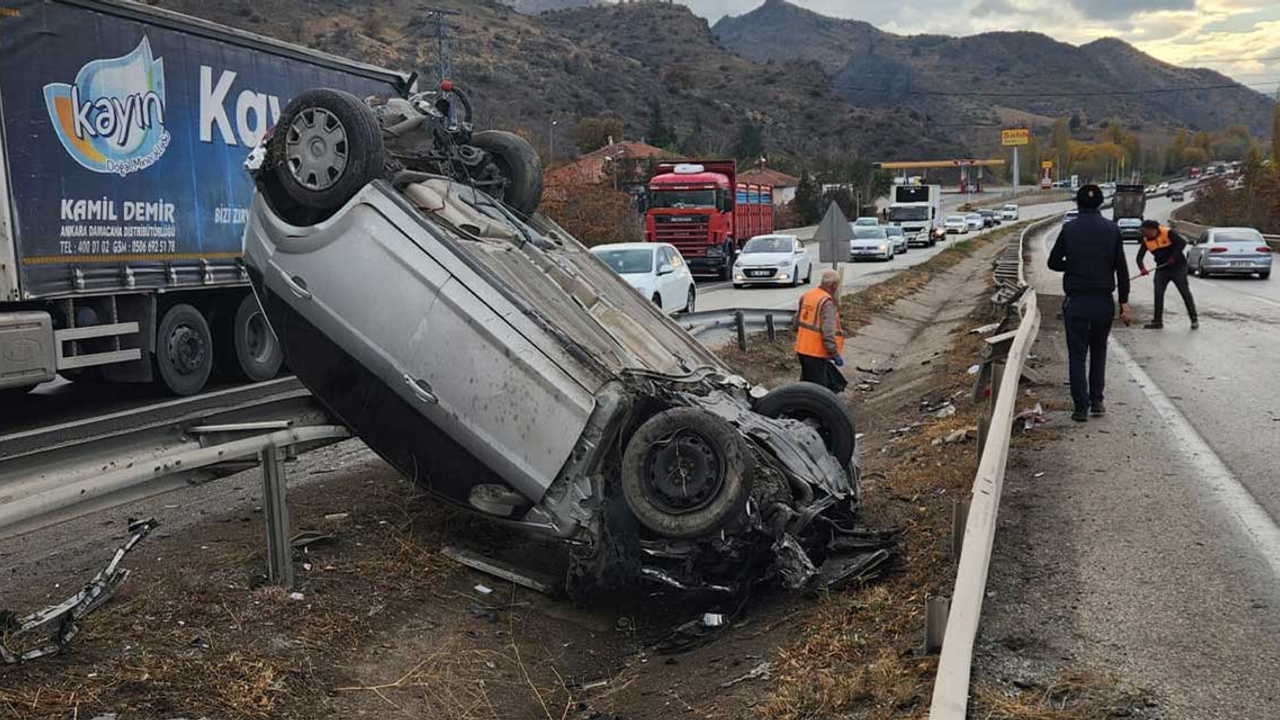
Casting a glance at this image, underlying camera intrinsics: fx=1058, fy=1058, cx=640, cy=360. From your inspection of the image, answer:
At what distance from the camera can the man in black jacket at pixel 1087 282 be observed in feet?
27.2

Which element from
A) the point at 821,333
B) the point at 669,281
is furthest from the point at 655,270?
the point at 821,333

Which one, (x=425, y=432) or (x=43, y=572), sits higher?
(x=425, y=432)

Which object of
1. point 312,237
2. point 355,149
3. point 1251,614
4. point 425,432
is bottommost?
point 1251,614

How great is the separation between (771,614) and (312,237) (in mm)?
3204

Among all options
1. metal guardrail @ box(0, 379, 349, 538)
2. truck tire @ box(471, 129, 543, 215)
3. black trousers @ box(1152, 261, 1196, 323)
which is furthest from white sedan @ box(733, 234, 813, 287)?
metal guardrail @ box(0, 379, 349, 538)

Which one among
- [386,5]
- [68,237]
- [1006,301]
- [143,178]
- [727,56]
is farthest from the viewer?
[727,56]

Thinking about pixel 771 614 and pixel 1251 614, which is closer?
pixel 1251 614

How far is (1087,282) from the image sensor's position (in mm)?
8305

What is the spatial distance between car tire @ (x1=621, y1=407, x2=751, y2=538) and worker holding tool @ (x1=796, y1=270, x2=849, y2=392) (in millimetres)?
4361

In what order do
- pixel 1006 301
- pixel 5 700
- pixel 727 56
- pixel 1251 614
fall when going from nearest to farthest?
pixel 5 700, pixel 1251 614, pixel 1006 301, pixel 727 56

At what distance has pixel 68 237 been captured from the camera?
983cm

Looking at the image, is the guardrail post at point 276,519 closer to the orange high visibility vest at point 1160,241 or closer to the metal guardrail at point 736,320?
the metal guardrail at point 736,320

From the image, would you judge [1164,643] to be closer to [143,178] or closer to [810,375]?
[810,375]

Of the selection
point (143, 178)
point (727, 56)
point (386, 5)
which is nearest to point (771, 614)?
point (143, 178)
